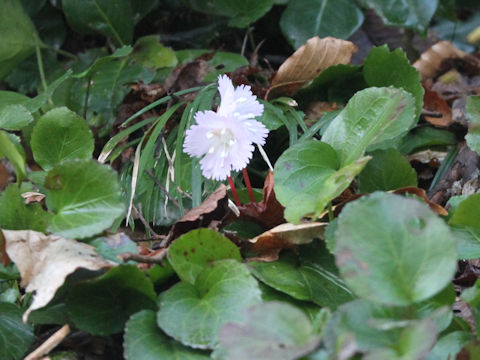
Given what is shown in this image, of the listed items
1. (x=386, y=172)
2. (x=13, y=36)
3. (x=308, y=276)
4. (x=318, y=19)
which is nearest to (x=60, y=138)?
(x=308, y=276)

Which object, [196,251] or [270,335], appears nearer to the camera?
[270,335]

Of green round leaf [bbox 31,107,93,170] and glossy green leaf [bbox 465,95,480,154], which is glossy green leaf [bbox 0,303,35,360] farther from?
glossy green leaf [bbox 465,95,480,154]

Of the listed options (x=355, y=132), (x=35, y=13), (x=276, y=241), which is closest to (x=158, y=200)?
(x=276, y=241)

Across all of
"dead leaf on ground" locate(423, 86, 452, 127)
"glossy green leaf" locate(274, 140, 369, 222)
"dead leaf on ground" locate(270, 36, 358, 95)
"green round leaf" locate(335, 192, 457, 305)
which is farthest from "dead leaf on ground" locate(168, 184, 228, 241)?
"dead leaf on ground" locate(423, 86, 452, 127)

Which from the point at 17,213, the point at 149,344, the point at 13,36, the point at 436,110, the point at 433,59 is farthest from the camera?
the point at 433,59

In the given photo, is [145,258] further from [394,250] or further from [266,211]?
[394,250]

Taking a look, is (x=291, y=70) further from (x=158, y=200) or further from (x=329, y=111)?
(x=158, y=200)
